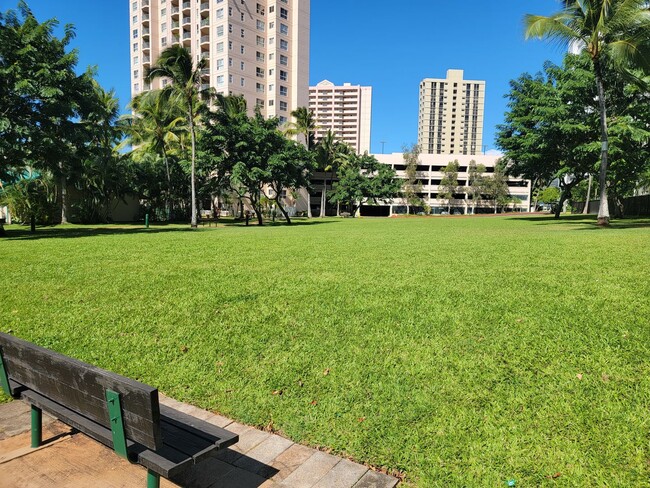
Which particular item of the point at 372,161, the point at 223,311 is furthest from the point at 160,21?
the point at 223,311

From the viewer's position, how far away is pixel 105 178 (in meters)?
35.7

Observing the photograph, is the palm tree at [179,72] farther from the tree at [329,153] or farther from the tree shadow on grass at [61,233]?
the tree at [329,153]

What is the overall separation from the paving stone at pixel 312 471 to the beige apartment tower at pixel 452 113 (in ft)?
569

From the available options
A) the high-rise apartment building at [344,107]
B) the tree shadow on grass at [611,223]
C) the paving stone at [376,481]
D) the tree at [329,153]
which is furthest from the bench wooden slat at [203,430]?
the high-rise apartment building at [344,107]

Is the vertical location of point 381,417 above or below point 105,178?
below

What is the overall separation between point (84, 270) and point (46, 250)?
502 cm

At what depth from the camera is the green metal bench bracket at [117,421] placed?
82.6 inches

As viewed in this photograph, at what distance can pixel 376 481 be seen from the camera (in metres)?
2.62

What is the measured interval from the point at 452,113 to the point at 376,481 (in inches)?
7260

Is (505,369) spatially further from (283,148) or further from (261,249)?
(283,148)

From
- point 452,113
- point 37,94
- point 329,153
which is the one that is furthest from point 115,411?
point 452,113

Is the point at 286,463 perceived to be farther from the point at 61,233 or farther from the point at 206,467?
the point at 61,233

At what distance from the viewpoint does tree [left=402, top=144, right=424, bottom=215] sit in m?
80.4

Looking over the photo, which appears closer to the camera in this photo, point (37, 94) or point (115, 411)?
point (115, 411)
